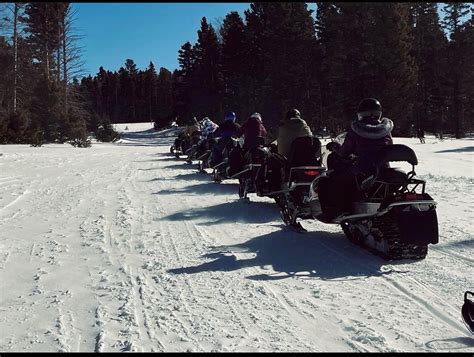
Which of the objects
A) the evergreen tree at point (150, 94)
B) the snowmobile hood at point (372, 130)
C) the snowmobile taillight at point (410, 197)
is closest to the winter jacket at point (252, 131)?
the snowmobile hood at point (372, 130)

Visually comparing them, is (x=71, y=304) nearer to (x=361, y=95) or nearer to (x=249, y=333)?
(x=249, y=333)

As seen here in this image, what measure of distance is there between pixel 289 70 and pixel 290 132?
34.8 meters

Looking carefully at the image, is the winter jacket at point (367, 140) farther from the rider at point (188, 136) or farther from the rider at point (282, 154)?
the rider at point (188, 136)

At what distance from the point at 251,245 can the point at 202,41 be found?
156 feet

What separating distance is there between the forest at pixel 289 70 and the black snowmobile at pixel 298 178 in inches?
857

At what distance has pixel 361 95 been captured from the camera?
3719cm

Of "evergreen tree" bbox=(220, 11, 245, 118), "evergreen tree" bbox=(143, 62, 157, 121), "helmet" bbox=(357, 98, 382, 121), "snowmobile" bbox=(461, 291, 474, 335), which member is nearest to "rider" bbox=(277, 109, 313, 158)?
"helmet" bbox=(357, 98, 382, 121)

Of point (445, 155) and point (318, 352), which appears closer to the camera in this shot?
point (318, 352)

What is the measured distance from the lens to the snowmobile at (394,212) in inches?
198

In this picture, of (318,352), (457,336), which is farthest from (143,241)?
(457,336)

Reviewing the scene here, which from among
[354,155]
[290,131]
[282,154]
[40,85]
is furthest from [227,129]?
[40,85]

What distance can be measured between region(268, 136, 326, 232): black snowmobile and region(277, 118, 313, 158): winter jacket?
42 cm

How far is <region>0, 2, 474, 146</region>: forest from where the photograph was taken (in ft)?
117

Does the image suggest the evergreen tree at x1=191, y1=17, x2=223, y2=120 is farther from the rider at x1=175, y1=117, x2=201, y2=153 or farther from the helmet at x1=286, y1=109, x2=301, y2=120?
the helmet at x1=286, y1=109, x2=301, y2=120
